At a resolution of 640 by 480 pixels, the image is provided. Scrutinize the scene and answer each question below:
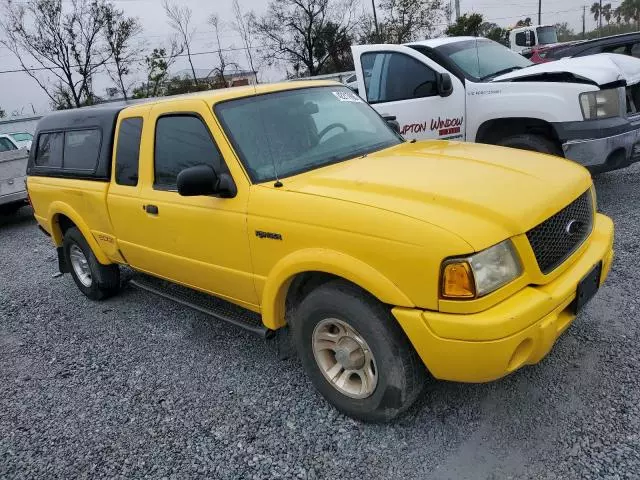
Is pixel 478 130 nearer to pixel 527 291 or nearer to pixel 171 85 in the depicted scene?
pixel 527 291

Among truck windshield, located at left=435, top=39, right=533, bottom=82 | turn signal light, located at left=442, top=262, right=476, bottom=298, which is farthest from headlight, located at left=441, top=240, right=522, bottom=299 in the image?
truck windshield, located at left=435, top=39, right=533, bottom=82

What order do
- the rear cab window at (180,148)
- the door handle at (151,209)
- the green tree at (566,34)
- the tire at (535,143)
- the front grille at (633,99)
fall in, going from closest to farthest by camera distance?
1. the rear cab window at (180,148)
2. the door handle at (151,209)
3. the tire at (535,143)
4. the front grille at (633,99)
5. the green tree at (566,34)

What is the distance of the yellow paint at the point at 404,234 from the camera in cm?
229

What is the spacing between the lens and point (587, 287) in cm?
267

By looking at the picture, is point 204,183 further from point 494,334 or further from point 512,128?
point 512,128

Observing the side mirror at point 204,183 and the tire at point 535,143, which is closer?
the side mirror at point 204,183

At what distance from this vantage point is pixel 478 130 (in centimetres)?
589

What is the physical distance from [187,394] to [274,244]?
1262mm

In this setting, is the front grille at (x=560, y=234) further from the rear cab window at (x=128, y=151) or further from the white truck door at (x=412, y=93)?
the white truck door at (x=412, y=93)

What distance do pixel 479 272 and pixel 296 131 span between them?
1.65m

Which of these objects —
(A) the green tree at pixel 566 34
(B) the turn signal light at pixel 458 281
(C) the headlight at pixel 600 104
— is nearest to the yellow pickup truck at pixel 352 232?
(B) the turn signal light at pixel 458 281

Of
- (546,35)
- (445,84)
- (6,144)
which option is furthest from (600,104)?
(546,35)

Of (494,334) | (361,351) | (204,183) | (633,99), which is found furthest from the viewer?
(633,99)

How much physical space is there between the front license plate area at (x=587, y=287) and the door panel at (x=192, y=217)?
1787 millimetres
